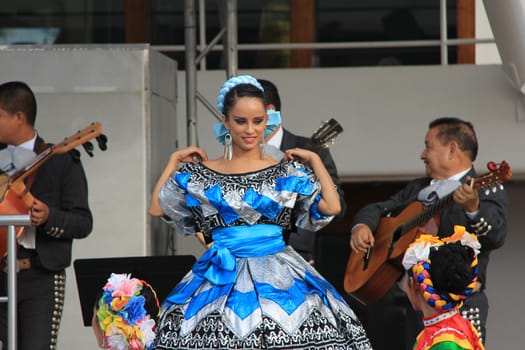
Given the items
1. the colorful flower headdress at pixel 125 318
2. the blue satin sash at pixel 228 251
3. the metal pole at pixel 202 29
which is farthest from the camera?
the metal pole at pixel 202 29

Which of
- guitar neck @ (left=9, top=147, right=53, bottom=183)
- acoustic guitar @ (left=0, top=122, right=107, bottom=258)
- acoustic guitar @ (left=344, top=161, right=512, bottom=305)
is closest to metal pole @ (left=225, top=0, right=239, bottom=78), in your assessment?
acoustic guitar @ (left=344, top=161, right=512, bottom=305)

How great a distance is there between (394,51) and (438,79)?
0.77 metres

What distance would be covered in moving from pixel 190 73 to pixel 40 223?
2.04 m

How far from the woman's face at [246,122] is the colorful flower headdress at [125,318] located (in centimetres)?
66

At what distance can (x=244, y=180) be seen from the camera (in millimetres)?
4730

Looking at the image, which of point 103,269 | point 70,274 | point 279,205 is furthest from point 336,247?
point 279,205

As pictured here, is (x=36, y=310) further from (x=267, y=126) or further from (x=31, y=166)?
(x=267, y=126)

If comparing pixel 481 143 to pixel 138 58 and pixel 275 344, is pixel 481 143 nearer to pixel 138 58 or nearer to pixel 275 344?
pixel 138 58

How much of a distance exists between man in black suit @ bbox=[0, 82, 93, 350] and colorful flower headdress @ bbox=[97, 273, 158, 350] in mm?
841

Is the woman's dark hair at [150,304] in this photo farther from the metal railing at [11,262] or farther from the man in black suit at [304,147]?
the man in black suit at [304,147]

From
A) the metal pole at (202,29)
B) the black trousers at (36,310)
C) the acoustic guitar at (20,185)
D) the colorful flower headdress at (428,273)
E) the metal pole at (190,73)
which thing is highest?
the metal pole at (202,29)

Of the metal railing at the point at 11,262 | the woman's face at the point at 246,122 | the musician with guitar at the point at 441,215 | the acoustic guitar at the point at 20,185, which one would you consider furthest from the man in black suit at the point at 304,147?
the metal railing at the point at 11,262

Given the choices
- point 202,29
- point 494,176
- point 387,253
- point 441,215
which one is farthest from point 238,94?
point 202,29

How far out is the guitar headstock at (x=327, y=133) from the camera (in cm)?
617
